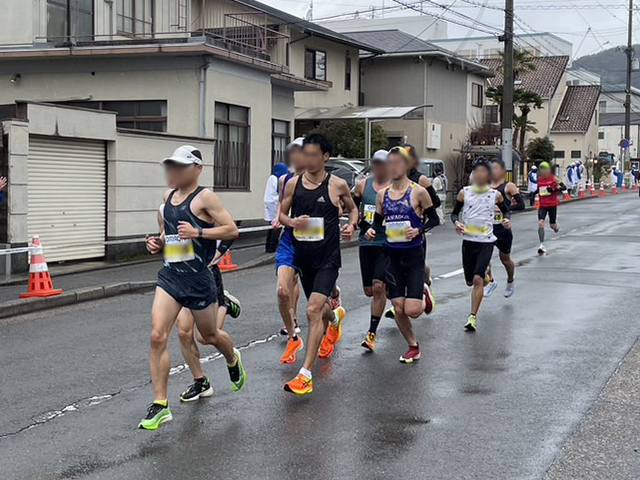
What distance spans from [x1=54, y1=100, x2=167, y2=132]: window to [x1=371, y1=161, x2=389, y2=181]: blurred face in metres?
12.3

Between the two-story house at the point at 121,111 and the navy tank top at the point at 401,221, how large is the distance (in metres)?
8.01

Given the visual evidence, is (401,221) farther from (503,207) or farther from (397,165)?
(503,207)

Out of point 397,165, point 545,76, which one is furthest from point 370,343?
point 545,76

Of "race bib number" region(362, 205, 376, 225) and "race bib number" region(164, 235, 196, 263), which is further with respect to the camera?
"race bib number" region(362, 205, 376, 225)

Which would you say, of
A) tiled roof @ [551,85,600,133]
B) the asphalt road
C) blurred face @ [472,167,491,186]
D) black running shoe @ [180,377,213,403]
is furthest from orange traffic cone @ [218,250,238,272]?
tiled roof @ [551,85,600,133]

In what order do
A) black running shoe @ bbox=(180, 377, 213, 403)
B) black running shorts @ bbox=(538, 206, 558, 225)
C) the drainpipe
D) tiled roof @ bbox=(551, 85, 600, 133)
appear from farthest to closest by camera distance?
tiled roof @ bbox=(551, 85, 600, 133) → the drainpipe → black running shorts @ bbox=(538, 206, 558, 225) → black running shoe @ bbox=(180, 377, 213, 403)

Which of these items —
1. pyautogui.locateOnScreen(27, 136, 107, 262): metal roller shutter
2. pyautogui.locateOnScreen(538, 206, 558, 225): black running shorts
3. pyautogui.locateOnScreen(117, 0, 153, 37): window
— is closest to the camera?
pyautogui.locateOnScreen(27, 136, 107, 262): metal roller shutter

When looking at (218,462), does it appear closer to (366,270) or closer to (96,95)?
(366,270)

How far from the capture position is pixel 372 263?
334 inches

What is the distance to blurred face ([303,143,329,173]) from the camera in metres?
6.90

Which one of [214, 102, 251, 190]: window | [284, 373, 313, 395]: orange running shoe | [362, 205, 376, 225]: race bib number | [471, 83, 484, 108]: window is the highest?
[471, 83, 484, 108]: window

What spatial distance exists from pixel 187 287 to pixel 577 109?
65.5 meters

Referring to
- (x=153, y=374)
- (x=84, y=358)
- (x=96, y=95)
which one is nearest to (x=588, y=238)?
(x=96, y=95)

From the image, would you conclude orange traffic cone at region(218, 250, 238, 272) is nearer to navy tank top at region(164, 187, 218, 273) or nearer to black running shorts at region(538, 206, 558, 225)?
black running shorts at region(538, 206, 558, 225)
